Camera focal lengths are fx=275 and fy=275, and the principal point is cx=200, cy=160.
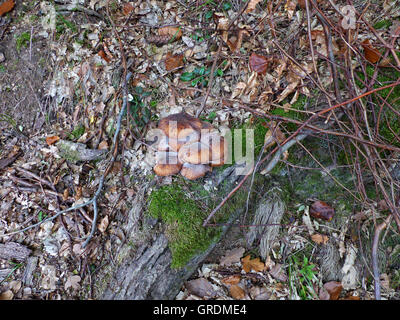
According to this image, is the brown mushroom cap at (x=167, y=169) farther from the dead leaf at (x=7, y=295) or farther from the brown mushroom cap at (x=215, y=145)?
the dead leaf at (x=7, y=295)

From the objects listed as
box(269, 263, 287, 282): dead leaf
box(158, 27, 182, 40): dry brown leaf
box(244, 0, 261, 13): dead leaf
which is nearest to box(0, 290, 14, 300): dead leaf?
box(269, 263, 287, 282): dead leaf

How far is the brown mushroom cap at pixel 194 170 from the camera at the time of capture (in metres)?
2.57

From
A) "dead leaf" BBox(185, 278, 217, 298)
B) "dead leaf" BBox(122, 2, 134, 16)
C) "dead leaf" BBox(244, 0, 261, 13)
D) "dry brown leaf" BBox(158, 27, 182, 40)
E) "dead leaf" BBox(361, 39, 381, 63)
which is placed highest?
"dead leaf" BBox(122, 2, 134, 16)

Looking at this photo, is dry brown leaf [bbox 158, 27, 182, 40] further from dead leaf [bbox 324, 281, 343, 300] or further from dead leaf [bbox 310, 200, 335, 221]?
dead leaf [bbox 324, 281, 343, 300]

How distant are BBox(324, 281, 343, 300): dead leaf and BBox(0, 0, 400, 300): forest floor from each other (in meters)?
0.01

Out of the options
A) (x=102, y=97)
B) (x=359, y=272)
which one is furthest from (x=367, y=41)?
(x=102, y=97)

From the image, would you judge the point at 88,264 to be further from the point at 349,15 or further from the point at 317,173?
the point at 349,15

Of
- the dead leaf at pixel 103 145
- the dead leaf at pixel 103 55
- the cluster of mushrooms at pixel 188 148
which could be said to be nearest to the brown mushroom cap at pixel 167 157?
the cluster of mushrooms at pixel 188 148

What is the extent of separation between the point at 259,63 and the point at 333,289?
2.43 metres

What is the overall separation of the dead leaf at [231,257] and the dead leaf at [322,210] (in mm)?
842

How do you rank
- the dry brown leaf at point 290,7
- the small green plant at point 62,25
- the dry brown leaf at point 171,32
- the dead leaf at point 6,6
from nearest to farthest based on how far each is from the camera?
the dry brown leaf at point 290,7 < the dry brown leaf at point 171,32 < the small green plant at point 62,25 < the dead leaf at point 6,6

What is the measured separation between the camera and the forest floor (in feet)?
8.89

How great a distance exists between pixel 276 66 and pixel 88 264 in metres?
2.86

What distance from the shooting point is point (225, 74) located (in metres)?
3.22
